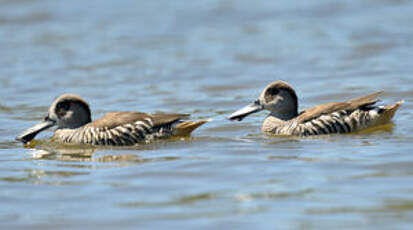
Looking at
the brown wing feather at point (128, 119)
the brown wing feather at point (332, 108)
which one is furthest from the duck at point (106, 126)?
the brown wing feather at point (332, 108)

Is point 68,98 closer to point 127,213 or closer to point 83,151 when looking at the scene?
point 83,151

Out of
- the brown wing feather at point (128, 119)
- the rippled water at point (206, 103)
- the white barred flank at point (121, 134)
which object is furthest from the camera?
the brown wing feather at point (128, 119)

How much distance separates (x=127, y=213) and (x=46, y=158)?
3456 millimetres

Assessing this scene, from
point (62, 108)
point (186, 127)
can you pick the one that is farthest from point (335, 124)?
point (62, 108)

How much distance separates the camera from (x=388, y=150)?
11.1 meters

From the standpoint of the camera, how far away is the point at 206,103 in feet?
53.1

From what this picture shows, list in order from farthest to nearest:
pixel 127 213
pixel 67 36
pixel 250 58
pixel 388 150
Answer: pixel 67 36
pixel 250 58
pixel 388 150
pixel 127 213

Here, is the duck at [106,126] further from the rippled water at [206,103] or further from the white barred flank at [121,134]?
the rippled water at [206,103]

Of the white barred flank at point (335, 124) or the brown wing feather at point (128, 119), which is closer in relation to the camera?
the brown wing feather at point (128, 119)

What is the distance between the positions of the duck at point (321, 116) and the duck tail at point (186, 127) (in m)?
1.14

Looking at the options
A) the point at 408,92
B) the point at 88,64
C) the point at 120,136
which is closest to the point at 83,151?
the point at 120,136

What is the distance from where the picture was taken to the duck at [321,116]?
12.6m

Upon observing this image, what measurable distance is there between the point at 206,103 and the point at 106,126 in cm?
414

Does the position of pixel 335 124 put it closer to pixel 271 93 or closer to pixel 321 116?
pixel 321 116
